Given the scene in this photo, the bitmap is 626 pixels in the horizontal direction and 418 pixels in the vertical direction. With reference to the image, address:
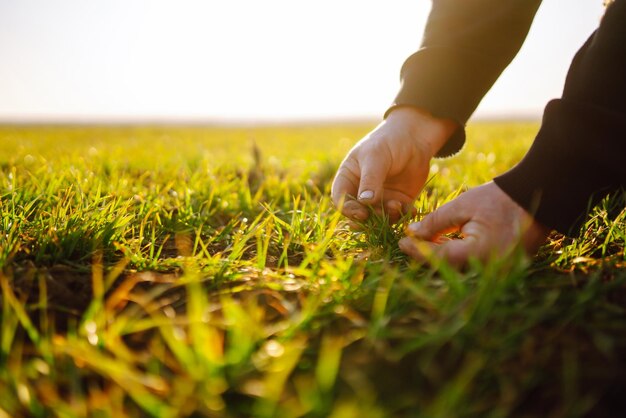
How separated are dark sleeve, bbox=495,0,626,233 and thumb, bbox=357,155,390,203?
0.41 metres

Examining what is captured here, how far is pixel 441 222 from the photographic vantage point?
4.64 feet

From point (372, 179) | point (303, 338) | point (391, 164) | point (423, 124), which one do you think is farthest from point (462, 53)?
point (303, 338)

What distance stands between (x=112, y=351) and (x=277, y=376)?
380mm

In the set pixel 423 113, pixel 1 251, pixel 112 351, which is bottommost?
pixel 112 351

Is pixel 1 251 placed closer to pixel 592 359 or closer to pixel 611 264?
pixel 592 359

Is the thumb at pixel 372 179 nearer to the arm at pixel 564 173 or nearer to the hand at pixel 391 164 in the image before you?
the hand at pixel 391 164

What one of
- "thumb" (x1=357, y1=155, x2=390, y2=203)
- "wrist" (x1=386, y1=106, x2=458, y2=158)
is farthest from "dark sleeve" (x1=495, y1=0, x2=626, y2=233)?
"wrist" (x1=386, y1=106, x2=458, y2=158)

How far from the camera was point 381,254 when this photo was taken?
1577 millimetres

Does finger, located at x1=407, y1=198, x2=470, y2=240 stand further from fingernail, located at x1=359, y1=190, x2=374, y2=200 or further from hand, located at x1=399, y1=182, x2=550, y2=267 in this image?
fingernail, located at x1=359, y1=190, x2=374, y2=200

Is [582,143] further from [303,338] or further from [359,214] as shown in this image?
[303,338]

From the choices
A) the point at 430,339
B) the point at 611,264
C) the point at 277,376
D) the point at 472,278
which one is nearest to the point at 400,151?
the point at 472,278

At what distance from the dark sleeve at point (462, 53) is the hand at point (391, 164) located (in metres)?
0.07

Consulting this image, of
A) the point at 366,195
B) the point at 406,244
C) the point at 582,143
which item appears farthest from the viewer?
the point at 366,195

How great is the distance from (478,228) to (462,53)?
87 cm
